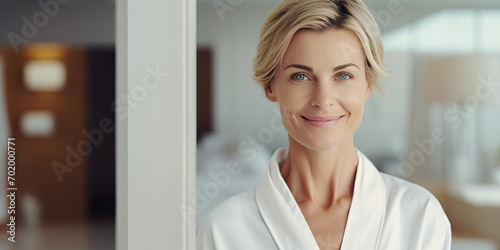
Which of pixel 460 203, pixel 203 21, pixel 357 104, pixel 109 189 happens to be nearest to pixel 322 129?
pixel 357 104

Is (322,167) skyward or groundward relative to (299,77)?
groundward

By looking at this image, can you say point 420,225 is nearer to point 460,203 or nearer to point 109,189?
point 109,189

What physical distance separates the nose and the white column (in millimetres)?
165

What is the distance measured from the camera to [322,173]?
2.09ft

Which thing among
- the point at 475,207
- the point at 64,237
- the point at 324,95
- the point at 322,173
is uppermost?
the point at 324,95

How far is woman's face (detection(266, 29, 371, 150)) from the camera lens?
0.58 metres

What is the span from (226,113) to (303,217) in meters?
1.04

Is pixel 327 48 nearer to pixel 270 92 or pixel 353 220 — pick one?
Result: pixel 270 92

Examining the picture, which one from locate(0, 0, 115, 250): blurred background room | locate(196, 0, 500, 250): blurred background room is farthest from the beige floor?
locate(196, 0, 500, 250): blurred background room

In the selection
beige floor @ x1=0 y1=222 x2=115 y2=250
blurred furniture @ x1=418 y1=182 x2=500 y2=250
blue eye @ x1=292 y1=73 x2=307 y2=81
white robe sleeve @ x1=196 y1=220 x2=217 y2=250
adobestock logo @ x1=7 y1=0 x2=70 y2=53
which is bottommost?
blurred furniture @ x1=418 y1=182 x2=500 y2=250

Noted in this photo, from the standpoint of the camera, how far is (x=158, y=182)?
609 mm

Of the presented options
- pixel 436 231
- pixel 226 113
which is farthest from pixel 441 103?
pixel 436 231

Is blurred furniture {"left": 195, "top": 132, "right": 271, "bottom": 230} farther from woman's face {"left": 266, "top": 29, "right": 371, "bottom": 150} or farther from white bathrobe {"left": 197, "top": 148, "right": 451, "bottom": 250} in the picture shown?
woman's face {"left": 266, "top": 29, "right": 371, "bottom": 150}

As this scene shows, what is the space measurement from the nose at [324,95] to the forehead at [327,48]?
0.03 meters
